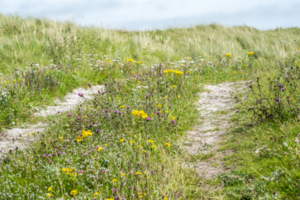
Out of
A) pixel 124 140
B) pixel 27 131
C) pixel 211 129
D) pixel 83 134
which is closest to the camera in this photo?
pixel 83 134

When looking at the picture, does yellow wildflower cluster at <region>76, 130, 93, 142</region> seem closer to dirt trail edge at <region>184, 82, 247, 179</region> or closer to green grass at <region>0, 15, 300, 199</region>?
green grass at <region>0, 15, 300, 199</region>

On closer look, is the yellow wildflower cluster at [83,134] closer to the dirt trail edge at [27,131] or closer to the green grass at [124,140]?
the green grass at [124,140]

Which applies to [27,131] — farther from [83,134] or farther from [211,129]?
[211,129]

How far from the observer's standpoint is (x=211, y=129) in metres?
4.55

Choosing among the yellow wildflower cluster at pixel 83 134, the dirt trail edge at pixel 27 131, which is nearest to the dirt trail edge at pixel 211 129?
the yellow wildflower cluster at pixel 83 134

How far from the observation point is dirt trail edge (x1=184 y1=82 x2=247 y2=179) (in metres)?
3.34

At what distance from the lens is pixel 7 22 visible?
11.4 metres

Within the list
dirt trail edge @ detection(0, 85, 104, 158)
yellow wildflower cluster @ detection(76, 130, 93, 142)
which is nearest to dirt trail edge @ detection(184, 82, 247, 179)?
yellow wildflower cluster @ detection(76, 130, 93, 142)

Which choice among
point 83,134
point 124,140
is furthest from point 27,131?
point 124,140

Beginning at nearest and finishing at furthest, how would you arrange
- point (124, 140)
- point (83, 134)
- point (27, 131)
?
point (83, 134)
point (124, 140)
point (27, 131)

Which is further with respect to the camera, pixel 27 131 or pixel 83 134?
pixel 27 131

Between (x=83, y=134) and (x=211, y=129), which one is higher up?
(x=83, y=134)

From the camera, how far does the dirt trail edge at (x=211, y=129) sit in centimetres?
334

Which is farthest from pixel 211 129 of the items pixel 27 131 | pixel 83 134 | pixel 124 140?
pixel 27 131
